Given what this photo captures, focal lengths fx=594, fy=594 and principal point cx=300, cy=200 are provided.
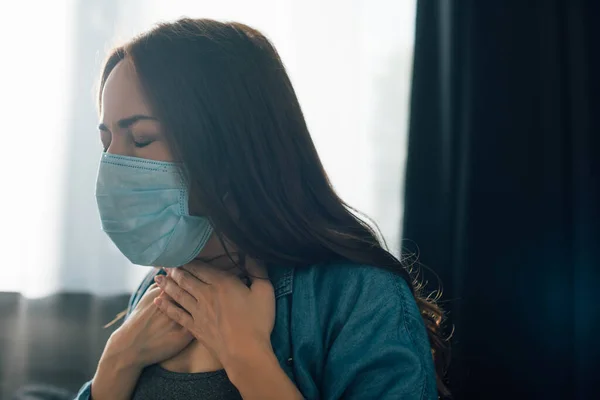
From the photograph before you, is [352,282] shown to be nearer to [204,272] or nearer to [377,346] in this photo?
[377,346]

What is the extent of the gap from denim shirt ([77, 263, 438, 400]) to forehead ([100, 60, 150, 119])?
1.18ft

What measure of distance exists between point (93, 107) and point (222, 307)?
139cm

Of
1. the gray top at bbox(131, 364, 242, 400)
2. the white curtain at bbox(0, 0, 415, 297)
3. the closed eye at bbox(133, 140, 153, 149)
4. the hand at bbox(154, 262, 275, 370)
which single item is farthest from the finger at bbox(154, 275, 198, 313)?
the white curtain at bbox(0, 0, 415, 297)

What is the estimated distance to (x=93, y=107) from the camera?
211 centimetres

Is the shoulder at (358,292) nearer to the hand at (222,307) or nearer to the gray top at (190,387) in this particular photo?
the hand at (222,307)

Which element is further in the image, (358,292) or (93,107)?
(93,107)

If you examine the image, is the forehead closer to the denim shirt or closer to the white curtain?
the denim shirt

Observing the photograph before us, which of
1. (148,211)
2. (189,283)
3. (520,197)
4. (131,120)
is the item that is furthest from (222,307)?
(520,197)

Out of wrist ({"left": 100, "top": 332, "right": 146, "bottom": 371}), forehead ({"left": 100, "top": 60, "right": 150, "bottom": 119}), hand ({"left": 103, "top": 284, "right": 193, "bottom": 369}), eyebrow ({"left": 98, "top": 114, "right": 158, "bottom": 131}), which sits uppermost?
forehead ({"left": 100, "top": 60, "right": 150, "bottom": 119})

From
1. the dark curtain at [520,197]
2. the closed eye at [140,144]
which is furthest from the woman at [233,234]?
the dark curtain at [520,197]

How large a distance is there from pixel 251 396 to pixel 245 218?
0.28 metres

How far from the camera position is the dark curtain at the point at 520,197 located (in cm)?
185

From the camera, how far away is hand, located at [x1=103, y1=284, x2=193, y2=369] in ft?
3.33

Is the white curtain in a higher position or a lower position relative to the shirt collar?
higher
